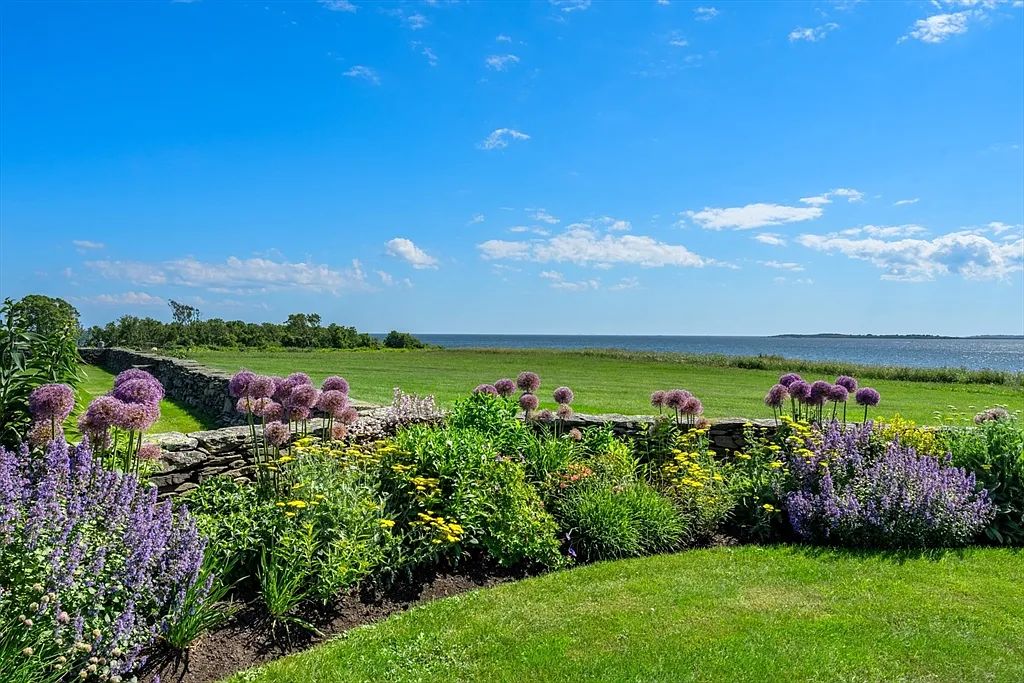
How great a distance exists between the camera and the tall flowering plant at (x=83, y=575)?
300cm

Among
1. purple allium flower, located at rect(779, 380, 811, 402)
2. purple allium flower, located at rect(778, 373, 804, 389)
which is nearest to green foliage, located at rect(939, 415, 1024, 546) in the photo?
purple allium flower, located at rect(779, 380, 811, 402)

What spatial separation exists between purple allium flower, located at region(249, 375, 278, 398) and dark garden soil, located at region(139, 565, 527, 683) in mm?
1891

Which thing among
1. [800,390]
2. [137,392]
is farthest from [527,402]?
[137,392]

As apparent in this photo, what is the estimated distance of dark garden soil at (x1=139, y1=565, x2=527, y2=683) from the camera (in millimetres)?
3465

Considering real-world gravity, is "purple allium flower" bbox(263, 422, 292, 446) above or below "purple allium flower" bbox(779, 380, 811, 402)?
below

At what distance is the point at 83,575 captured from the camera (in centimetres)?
324

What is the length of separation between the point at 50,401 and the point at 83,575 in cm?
155

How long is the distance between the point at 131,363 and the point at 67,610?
951 inches

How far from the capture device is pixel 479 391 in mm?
7121

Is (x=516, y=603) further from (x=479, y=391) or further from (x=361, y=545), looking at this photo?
(x=479, y=391)

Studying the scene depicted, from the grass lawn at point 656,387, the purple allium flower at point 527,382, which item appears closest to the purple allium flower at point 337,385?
the purple allium flower at point 527,382

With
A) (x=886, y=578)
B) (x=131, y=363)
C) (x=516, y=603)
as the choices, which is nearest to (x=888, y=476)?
(x=886, y=578)

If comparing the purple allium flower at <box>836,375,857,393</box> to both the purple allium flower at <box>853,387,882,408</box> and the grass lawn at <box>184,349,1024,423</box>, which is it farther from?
the grass lawn at <box>184,349,1024,423</box>

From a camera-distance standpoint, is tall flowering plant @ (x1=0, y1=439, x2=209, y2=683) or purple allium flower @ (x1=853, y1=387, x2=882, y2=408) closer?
tall flowering plant @ (x1=0, y1=439, x2=209, y2=683)
